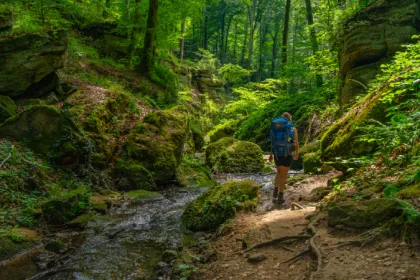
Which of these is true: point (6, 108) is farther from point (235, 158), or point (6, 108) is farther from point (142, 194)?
point (235, 158)

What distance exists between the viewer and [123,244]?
647 centimetres

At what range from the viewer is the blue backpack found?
25.6 feet

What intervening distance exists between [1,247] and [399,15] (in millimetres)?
13626

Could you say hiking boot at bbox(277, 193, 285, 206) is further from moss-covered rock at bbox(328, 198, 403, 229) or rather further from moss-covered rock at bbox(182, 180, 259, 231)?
moss-covered rock at bbox(328, 198, 403, 229)

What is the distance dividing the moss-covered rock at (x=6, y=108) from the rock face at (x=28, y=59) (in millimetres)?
482

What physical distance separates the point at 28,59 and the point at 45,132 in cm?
294

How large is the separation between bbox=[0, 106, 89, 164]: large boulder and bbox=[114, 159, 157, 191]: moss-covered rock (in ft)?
5.48

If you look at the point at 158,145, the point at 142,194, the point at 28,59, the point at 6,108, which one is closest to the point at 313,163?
the point at 158,145

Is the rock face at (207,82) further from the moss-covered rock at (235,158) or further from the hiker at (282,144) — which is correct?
the hiker at (282,144)

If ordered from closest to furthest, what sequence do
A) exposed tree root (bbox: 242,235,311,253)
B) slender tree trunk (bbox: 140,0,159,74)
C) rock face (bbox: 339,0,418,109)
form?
exposed tree root (bbox: 242,235,311,253) → rock face (bbox: 339,0,418,109) → slender tree trunk (bbox: 140,0,159,74)

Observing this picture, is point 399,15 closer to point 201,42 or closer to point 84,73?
point 84,73

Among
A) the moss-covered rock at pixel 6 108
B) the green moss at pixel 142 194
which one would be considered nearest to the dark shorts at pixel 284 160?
the green moss at pixel 142 194

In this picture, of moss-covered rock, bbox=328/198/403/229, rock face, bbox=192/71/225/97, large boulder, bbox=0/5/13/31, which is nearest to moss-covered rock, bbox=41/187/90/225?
moss-covered rock, bbox=328/198/403/229

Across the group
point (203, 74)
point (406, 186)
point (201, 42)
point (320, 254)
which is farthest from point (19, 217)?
point (201, 42)
